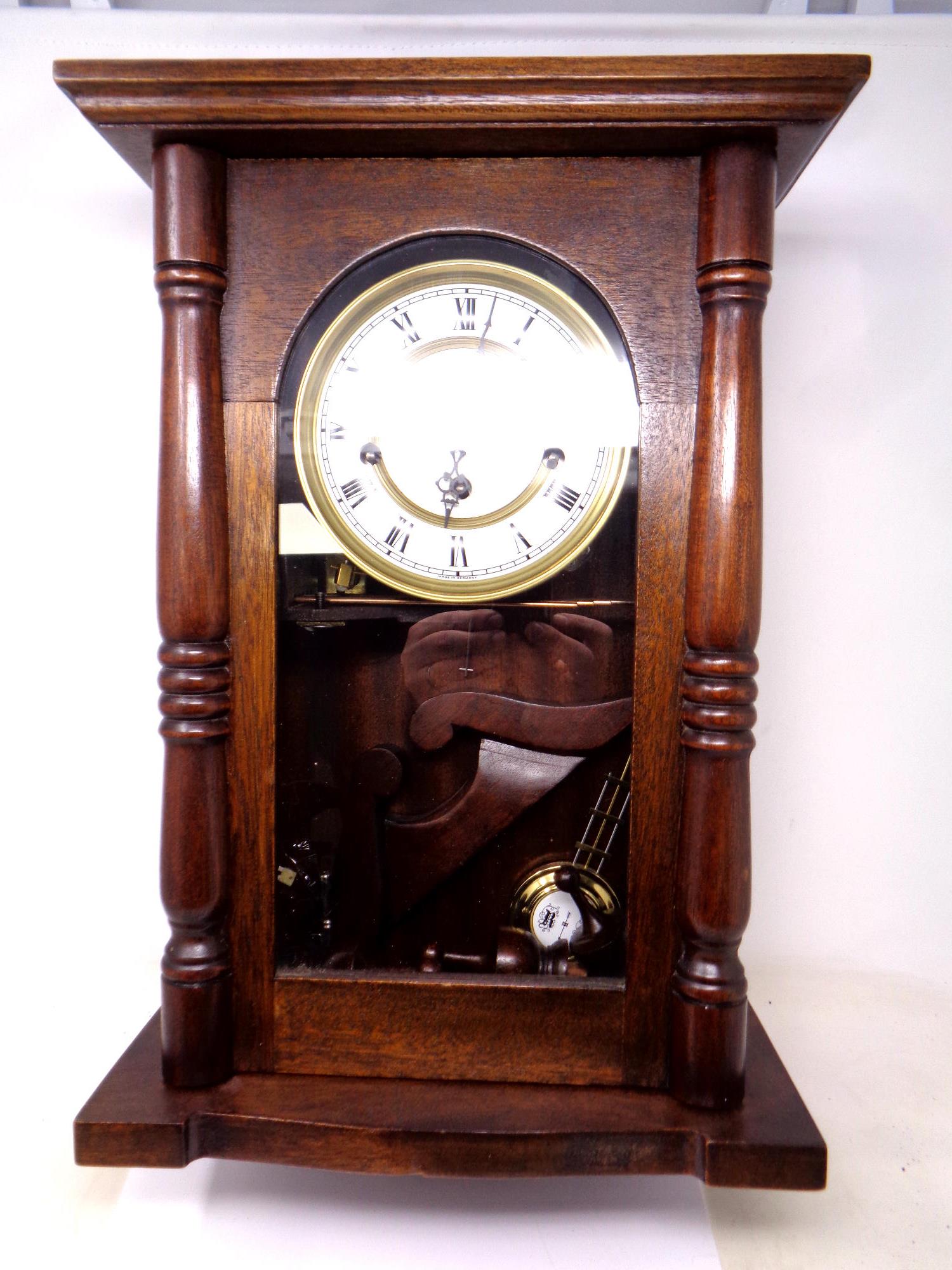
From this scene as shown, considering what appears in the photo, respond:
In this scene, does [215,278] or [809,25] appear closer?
[215,278]

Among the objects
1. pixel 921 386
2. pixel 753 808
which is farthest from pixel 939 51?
pixel 753 808

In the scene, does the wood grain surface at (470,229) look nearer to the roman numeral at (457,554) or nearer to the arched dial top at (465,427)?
the arched dial top at (465,427)

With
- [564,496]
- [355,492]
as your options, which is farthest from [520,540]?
[355,492]

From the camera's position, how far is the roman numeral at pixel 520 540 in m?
1.36

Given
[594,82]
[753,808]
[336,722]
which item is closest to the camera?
[594,82]

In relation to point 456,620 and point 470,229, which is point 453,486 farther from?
point 470,229

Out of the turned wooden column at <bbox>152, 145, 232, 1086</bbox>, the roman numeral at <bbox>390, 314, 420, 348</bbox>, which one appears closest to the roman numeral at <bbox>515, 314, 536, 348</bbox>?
the roman numeral at <bbox>390, 314, 420, 348</bbox>

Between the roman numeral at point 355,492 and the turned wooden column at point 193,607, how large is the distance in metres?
0.14

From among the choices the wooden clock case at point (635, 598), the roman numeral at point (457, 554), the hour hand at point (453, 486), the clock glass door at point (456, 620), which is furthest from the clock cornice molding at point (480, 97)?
the roman numeral at point (457, 554)

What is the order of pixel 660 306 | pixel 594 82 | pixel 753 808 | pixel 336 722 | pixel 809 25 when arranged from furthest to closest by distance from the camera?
pixel 753 808
pixel 809 25
pixel 336 722
pixel 660 306
pixel 594 82

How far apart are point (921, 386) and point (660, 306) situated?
2.90 feet

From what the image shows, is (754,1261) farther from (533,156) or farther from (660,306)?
(533,156)

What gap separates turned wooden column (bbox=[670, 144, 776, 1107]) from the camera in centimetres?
127

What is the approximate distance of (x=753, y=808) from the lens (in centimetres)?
206
